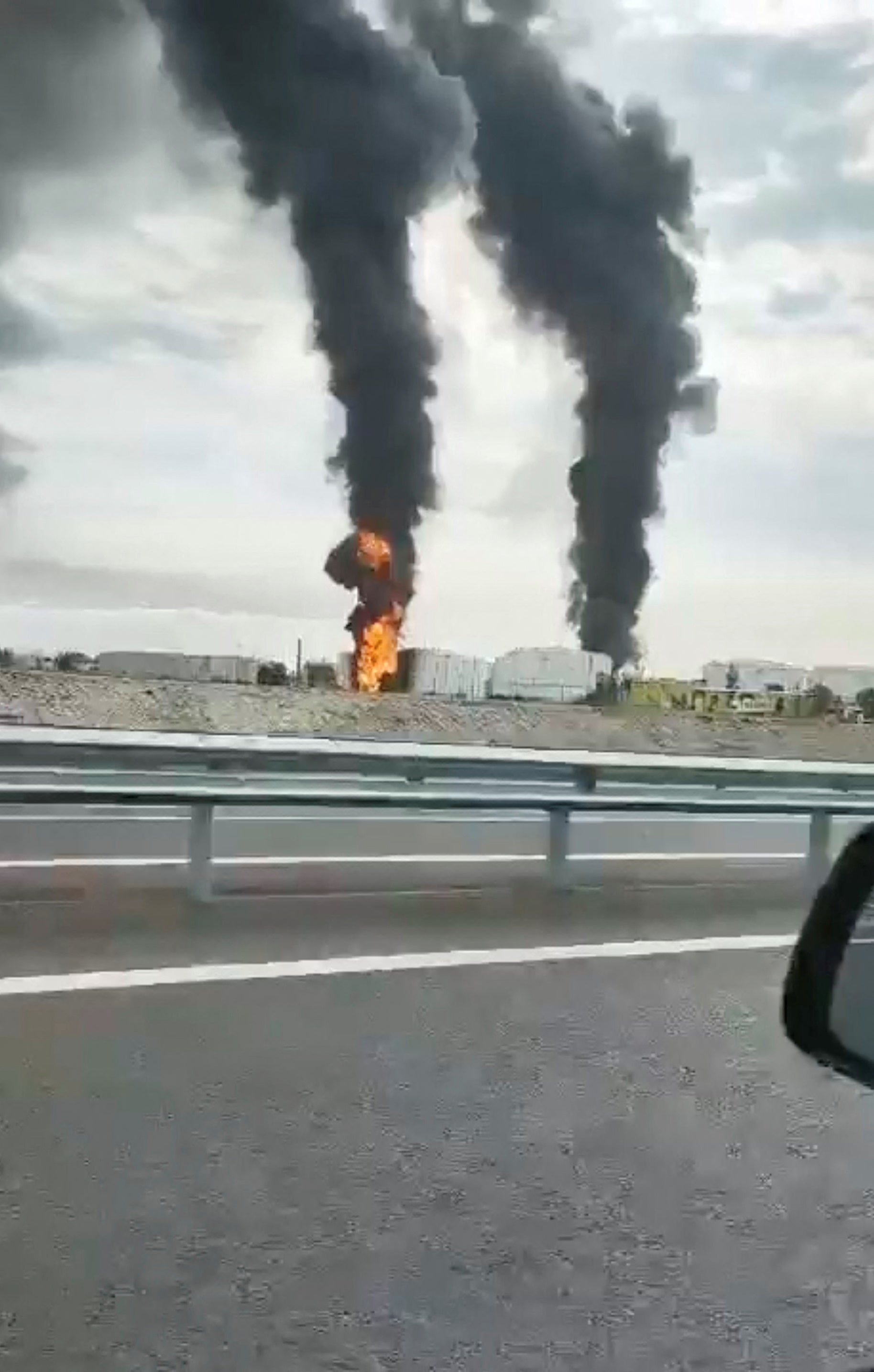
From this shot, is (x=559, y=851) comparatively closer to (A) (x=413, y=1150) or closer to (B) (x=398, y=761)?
(B) (x=398, y=761)

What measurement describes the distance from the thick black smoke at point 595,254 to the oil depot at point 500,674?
125 mm

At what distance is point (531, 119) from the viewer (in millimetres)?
7191

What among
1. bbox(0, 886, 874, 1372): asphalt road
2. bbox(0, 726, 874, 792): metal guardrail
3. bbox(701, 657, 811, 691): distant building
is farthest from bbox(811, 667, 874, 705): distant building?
bbox(0, 886, 874, 1372): asphalt road

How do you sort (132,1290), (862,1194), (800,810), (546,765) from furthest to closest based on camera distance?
1. (546,765)
2. (800,810)
3. (862,1194)
4. (132,1290)

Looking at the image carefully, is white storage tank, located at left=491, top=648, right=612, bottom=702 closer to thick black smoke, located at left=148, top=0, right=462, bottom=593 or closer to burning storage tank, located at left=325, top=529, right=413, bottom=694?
burning storage tank, located at left=325, top=529, right=413, bottom=694

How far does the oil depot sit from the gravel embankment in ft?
0.20

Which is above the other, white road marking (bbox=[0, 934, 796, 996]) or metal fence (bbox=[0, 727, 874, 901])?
metal fence (bbox=[0, 727, 874, 901])

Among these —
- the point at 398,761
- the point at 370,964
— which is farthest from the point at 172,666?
the point at 370,964

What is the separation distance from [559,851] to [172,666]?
165 centimetres

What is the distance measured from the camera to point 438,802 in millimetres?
5953

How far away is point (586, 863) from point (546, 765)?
47 cm

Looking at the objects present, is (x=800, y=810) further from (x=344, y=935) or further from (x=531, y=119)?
(x=531, y=119)

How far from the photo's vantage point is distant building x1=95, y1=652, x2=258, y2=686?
21.3 ft

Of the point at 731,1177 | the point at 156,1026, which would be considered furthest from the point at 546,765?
the point at 731,1177
